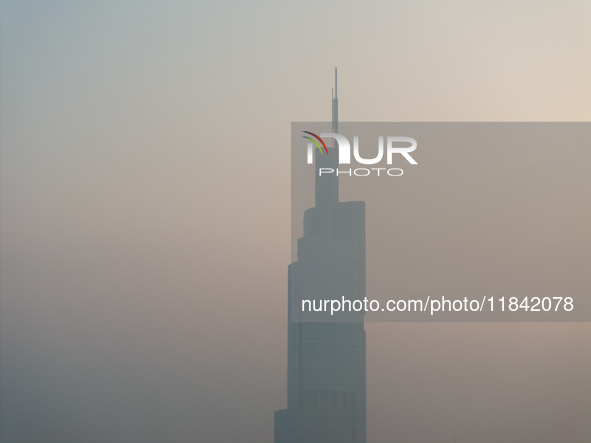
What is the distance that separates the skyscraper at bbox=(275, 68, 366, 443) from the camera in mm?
5949

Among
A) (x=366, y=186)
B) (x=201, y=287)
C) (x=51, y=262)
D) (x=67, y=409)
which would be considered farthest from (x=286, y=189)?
(x=67, y=409)

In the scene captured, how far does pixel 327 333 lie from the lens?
277 inches

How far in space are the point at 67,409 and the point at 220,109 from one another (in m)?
2.55

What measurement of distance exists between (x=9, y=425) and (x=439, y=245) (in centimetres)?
347

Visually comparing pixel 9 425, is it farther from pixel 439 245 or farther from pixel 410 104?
pixel 410 104

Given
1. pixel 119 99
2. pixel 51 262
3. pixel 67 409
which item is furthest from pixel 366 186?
pixel 67 409

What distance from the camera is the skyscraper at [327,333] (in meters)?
5.95

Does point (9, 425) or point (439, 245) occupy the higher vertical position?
point (439, 245)

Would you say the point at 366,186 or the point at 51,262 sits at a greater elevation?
the point at 366,186

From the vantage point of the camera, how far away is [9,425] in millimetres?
5797

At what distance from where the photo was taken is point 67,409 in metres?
5.87

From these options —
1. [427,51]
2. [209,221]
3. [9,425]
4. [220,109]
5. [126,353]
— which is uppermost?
[427,51]

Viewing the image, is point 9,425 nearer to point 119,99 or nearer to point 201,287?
point 201,287

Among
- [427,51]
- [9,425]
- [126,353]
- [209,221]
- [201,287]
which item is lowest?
[9,425]
